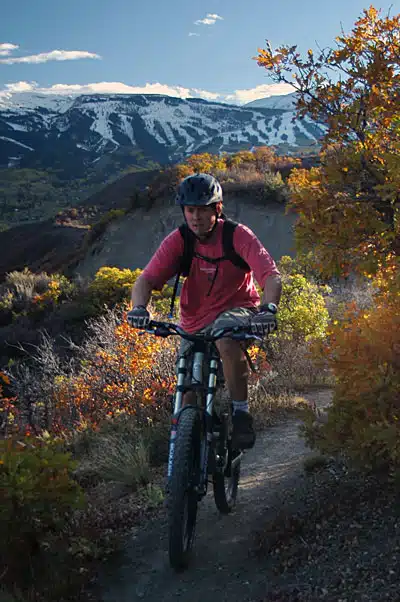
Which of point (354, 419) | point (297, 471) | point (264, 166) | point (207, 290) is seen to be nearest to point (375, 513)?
point (354, 419)

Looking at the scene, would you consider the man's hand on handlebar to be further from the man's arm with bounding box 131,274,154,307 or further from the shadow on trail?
the shadow on trail

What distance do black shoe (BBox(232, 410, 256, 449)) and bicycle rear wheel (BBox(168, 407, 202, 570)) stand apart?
0.45 m

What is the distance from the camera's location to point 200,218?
344 cm

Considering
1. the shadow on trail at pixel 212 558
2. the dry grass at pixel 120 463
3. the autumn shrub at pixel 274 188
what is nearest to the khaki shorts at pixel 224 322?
the shadow on trail at pixel 212 558

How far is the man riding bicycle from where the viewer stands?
11.0ft

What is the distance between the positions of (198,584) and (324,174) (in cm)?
280

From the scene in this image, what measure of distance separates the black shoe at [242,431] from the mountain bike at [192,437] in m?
0.09

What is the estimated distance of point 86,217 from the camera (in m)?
50.1

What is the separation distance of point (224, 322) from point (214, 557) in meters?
1.36

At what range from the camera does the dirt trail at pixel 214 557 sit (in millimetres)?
2951

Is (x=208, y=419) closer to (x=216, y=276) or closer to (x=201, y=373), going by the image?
(x=201, y=373)

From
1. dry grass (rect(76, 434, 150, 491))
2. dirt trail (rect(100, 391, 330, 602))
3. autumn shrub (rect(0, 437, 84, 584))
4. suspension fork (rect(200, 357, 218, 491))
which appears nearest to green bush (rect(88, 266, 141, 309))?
dry grass (rect(76, 434, 150, 491))

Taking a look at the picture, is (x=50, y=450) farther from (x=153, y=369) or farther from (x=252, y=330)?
(x=153, y=369)

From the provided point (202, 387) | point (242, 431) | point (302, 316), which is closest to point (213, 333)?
point (202, 387)
